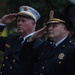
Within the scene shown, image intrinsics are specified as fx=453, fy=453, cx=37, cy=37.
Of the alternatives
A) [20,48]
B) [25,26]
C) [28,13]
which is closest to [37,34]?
[25,26]

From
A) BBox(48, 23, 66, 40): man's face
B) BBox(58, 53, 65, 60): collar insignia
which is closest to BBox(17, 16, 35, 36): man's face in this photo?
BBox(48, 23, 66, 40): man's face

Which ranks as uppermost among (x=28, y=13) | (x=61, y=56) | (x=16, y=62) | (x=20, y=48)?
(x=28, y=13)

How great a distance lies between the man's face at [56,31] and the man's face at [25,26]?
38 cm

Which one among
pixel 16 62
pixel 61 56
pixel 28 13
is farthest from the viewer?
pixel 28 13

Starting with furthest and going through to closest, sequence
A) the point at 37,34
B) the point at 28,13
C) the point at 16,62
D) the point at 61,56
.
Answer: the point at 28,13, the point at 16,62, the point at 37,34, the point at 61,56

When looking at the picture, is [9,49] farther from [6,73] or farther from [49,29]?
[49,29]

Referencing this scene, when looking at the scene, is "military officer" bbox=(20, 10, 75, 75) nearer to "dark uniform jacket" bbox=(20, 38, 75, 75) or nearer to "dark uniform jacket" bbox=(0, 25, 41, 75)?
"dark uniform jacket" bbox=(20, 38, 75, 75)

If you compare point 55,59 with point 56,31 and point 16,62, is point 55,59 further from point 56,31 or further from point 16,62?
point 16,62

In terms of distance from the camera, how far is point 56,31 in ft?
20.6

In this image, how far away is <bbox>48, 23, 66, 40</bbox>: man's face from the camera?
6.26m

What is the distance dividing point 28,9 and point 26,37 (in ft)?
1.93

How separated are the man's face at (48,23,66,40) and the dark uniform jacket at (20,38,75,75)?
0.11 metres

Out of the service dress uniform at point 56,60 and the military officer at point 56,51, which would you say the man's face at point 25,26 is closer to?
the military officer at point 56,51

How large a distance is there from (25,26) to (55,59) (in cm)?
73
